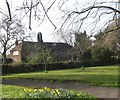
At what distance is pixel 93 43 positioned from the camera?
643 inches

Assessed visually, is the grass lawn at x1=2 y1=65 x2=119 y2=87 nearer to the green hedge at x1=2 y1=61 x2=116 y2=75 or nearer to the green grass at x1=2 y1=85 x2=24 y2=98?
the green grass at x1=2 y1=85 x2=24 y2=98

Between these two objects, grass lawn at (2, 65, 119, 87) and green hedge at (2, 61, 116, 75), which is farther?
green hedge at (2, 61, 116, 75)

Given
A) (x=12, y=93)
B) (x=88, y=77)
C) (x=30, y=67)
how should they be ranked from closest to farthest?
(x=12, y=93) < (x=88, y=77) < (x=30, y=67)

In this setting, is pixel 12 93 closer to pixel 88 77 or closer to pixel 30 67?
pixel 88 77

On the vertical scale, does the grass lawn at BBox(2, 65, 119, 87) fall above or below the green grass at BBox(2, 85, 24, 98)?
below

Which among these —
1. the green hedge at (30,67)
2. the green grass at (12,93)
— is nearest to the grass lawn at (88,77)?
the green grass at (12,93)

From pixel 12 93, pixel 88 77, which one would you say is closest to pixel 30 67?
pixel 88 77

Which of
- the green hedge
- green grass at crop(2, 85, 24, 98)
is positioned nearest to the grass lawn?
green grass at crop(2, 85, 24, 98)

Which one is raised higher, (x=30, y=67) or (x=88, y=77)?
(x=30, y=67)

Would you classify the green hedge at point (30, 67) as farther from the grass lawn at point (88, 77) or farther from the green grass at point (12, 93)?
the green grass at point (12, 93)

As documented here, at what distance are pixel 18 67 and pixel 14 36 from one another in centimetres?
1380

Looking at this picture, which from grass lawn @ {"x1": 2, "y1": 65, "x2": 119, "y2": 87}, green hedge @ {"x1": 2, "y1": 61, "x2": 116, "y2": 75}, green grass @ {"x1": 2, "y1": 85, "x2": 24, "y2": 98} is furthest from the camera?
green hedge @ {"x1": 2, "y1": 61, "x2": 116, "y2": 75}

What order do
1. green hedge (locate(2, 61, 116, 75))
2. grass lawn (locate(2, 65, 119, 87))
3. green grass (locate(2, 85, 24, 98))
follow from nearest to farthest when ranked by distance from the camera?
green grass (locate(2, 85, 24, 98)) < grass lawn (locate(2, 65, 119, 87)) < green hedge (locate(2, 61, 116, 75))

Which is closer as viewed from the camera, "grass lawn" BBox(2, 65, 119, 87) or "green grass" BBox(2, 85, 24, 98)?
"green grass" BBox(2, 85, 24, 98)
